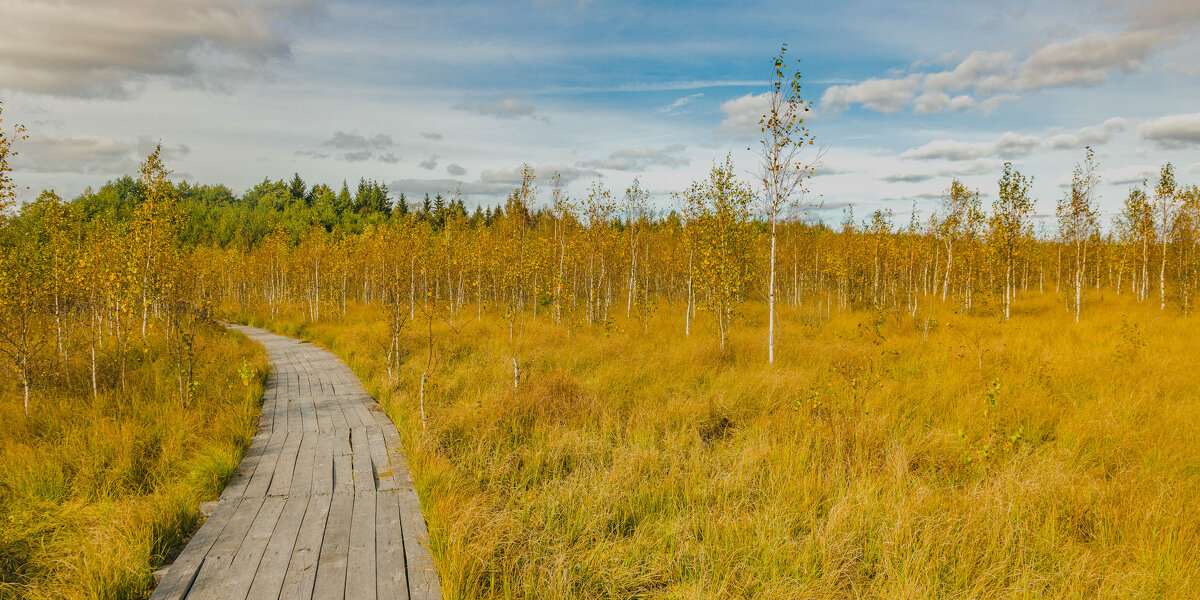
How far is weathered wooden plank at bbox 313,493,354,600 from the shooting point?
12.1ft

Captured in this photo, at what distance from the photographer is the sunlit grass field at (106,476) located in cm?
399

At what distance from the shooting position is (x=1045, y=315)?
23969mm

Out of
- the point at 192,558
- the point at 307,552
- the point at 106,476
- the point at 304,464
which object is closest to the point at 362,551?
the point at 307,552

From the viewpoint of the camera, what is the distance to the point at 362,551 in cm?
421

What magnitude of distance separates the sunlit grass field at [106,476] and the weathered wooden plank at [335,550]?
125cm

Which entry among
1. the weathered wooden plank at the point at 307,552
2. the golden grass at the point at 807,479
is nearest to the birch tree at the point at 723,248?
the golden grass at the point at 807,479

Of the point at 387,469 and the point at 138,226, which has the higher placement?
the point at 138,226

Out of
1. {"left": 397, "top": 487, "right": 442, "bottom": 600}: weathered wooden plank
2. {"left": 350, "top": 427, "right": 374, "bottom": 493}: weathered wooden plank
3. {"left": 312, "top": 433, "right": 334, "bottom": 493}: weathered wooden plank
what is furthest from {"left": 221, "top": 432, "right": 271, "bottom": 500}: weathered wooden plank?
{"left": 397, "top": 487, "right": 442, "bottom": 600}: weathered wooden plank

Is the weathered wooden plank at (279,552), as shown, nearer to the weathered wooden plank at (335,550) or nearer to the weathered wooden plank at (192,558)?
the weathered wooden plank at (335,550)

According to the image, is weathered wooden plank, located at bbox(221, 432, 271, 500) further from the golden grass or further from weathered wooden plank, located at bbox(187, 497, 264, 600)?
the golden grass

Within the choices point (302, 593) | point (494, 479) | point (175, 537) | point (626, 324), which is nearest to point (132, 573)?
point (175, 537)

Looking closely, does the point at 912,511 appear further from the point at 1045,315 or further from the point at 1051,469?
the point at 1045,315

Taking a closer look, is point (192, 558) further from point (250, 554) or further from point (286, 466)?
point (286, 466)

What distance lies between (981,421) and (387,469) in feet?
30.0
